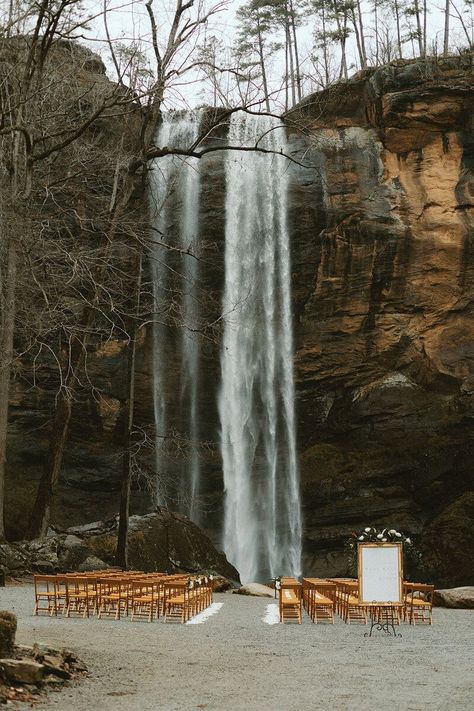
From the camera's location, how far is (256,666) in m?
7.09

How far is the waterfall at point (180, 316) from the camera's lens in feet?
92.4

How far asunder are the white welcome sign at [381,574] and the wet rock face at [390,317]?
53.3ft

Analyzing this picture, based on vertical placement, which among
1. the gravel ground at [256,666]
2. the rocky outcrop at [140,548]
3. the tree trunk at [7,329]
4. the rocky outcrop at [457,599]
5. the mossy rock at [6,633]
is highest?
the tree trunk at [7,329]

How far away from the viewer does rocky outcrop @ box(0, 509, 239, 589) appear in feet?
59.0

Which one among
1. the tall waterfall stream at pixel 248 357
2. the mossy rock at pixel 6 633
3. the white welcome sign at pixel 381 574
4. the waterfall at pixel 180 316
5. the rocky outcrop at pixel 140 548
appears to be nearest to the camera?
the mossy rock at pixel 6 633

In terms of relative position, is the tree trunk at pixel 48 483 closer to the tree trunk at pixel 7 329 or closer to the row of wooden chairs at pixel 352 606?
the tree trunk at pixel 7 329

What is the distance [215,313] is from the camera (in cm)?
2920

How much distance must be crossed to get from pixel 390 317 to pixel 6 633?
22.9 m

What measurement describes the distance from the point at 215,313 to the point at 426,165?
29.7ft

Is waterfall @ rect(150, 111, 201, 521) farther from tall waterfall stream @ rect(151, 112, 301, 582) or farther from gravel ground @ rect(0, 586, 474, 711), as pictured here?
gravel ground @ rect(0, 586, 474, 711)

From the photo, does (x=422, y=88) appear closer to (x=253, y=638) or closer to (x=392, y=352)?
(x=392, y=352)

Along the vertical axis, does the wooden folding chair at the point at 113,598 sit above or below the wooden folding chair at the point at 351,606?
above

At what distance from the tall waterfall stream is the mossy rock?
20.9 meters

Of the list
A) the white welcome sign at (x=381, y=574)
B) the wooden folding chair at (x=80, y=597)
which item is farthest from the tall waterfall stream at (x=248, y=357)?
the white welcome sign at (x=381, y=574)
